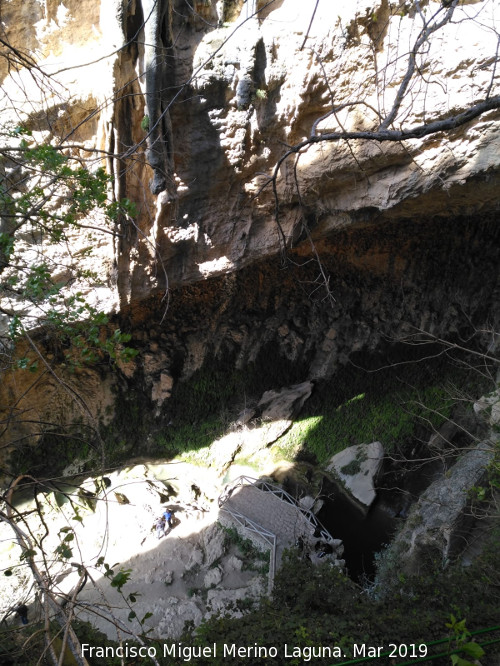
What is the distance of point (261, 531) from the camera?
5969 millimetres

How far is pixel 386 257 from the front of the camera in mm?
6898

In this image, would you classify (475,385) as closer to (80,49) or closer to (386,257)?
(386,257)

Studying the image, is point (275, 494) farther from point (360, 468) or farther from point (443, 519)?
point (443, 519)

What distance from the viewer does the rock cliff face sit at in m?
4.03

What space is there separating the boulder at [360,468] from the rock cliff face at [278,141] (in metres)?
1.84

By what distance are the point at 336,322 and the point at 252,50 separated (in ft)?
14.3

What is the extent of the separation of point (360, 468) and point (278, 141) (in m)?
4.97

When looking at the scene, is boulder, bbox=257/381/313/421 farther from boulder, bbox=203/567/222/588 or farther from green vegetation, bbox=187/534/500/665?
green vegetation, bbox=187/534/500/665

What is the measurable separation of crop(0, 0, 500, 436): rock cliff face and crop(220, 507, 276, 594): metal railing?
10.7 feet

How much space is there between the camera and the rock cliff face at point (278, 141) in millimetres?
4027

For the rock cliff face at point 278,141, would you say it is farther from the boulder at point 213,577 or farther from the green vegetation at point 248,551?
the boulder at point 213,577

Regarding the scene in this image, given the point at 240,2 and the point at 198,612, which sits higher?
the point at 240,2

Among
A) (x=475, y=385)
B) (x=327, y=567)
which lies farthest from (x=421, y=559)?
(x=475, y=385)

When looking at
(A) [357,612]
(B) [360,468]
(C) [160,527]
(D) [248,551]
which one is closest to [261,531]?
(D) [248,551]
